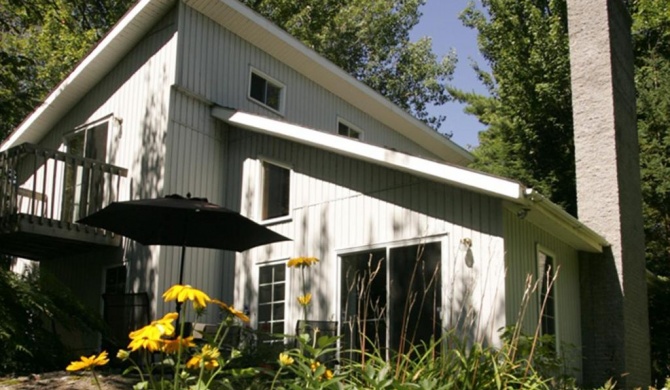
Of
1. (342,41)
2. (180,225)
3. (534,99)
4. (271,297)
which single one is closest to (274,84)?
(271,297)

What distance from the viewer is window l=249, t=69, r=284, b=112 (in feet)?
42.2

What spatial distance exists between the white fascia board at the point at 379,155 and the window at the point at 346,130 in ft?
12.1

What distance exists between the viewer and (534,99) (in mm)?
17766

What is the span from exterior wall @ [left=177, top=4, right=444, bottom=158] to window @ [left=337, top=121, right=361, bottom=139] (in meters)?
0.17

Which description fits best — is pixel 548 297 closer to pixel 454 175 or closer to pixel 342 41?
pixel 454 175

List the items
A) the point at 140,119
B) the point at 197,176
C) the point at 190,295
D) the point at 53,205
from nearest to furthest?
the point at 190,295 < the point at 53,205 < the point at 197,176 < the point at 140,119

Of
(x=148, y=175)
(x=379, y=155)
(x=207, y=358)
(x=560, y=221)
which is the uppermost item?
(x=148, y=175)

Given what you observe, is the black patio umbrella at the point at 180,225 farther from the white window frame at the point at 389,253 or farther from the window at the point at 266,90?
the window at the point at 266,90

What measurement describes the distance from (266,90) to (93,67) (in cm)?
298

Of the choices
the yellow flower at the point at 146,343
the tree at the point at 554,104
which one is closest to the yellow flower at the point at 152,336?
the yellow flower at the point at 146,343

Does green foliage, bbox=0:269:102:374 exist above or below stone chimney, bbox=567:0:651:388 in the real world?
below

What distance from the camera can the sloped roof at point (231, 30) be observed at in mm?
11836

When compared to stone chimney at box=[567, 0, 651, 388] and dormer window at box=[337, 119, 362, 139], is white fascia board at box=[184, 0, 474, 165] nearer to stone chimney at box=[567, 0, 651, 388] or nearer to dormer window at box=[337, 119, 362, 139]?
dormer window at box=[337, 119, 362, 139]

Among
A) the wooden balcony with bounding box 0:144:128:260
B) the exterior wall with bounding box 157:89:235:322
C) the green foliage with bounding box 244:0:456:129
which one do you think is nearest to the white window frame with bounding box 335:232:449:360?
the exterior wall with bounding box 157:89:235:322
